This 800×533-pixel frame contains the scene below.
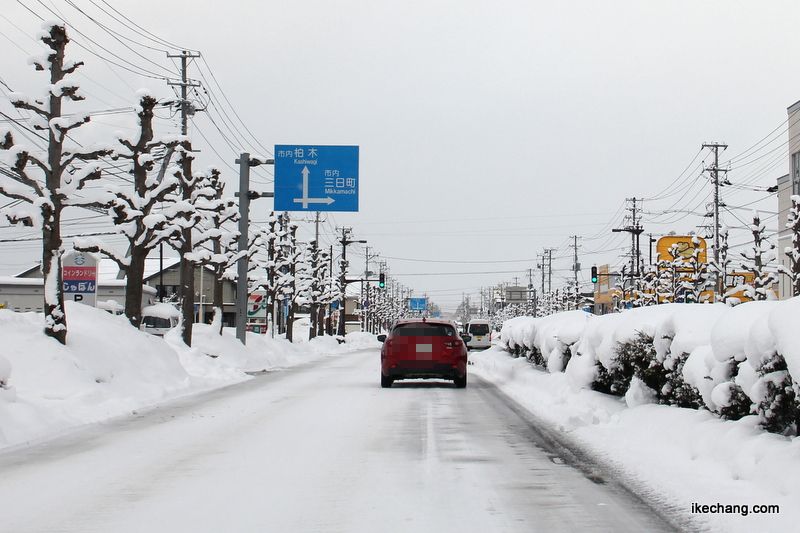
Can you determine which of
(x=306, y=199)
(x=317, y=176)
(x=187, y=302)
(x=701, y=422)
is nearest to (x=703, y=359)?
(x=701, y=422)

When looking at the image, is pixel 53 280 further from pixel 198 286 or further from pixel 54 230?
pixel 198 286

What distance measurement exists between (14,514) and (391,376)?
617 inches

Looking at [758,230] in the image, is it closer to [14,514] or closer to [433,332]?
[433,332]

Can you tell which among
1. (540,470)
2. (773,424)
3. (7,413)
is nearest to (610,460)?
(540,470)

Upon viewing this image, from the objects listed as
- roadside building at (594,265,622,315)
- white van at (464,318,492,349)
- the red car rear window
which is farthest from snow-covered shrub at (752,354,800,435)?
A: roadside building at (594,265,622,315)

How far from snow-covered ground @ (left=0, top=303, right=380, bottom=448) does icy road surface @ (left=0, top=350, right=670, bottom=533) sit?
33.2 inches

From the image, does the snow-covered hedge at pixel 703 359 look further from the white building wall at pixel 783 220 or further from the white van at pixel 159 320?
the white building wall at pixel 783 220

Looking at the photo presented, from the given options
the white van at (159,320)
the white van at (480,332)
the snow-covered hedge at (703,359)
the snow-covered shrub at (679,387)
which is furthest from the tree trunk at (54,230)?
the white van at (480,332)

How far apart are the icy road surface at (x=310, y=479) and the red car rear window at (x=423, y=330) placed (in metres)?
7.25

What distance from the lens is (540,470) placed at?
9602mm

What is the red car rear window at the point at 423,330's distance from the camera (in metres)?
22.8

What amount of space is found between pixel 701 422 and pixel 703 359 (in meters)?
0.72

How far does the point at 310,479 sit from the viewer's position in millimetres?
8883

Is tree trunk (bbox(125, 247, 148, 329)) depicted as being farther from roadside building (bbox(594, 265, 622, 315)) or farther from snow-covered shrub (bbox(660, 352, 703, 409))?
roadside building (bbox(594, 265, 622, 315))
